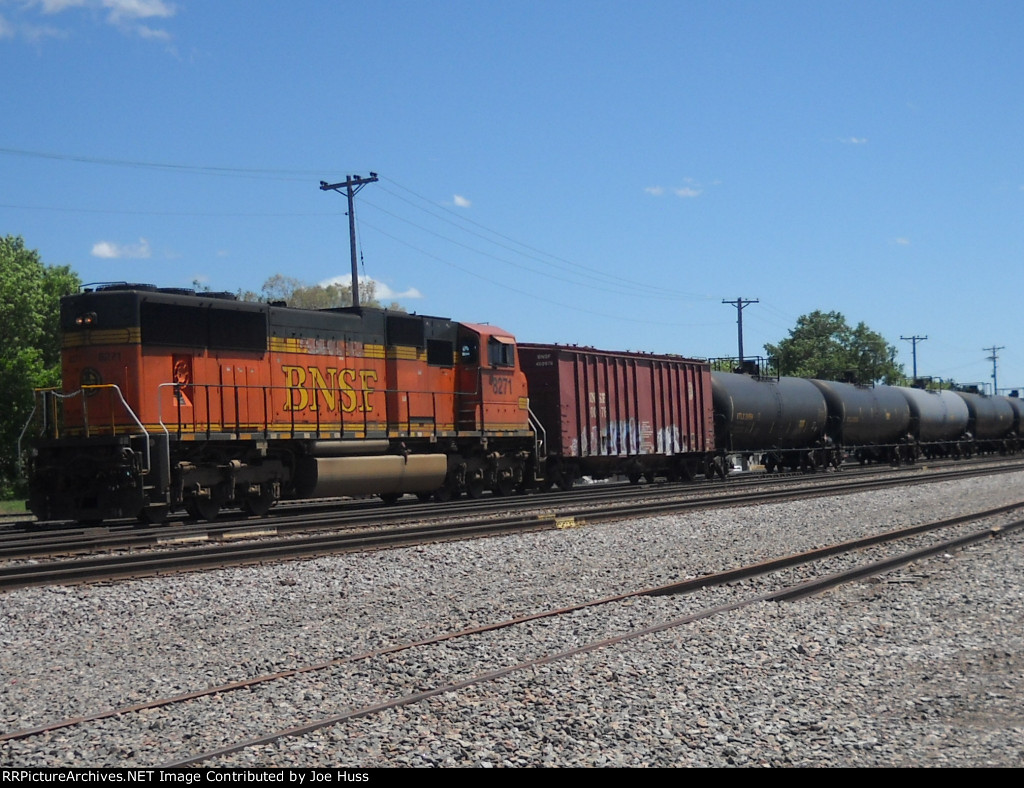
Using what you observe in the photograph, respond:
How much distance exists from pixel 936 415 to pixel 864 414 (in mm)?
7628

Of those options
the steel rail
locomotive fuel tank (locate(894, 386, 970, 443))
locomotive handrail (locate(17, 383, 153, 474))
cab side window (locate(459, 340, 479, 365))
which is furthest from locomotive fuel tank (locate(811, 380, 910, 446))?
locomotive handrail (locate(17, 383, 153, 474))

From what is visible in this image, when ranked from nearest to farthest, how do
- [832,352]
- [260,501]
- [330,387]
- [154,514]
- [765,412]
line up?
[154,514] → [260,501] → [330,387] → [765,412] → [832,352]

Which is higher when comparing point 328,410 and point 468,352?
point 468,352

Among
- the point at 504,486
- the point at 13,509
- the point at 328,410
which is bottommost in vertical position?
the point at 13,509

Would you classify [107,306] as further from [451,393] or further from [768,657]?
[768,657]

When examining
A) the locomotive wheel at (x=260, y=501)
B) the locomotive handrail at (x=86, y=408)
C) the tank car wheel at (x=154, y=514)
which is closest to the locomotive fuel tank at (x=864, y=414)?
the locomotive wheel at (x=260, y=501)

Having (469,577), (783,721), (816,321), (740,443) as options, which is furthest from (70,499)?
(816,321)

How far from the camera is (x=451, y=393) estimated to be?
71.7 ft

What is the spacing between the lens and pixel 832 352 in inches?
3907

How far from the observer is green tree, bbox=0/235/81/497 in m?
43.4

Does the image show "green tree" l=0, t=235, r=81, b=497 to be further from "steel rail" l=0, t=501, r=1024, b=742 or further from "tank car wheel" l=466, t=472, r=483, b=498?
"steel rail" l=0, t=501, r=1024, b=742

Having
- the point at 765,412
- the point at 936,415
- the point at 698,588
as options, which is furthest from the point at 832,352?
the point at 698,588

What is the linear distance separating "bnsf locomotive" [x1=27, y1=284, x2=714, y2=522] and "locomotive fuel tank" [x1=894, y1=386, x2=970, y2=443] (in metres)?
20.0

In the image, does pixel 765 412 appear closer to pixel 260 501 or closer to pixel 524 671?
pixel 260 501
